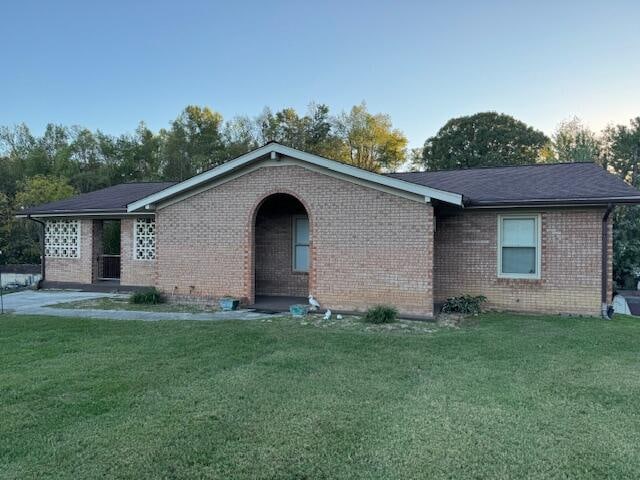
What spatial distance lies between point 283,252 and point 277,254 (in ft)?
0.68

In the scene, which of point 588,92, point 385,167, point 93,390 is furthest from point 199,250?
point 385,167

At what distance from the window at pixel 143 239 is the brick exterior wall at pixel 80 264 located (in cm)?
182

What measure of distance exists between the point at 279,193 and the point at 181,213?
9.17 feet

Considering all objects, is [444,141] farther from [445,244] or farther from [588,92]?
[445,244]

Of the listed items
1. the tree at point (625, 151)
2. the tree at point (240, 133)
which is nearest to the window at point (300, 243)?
the tree at point (240, 133)

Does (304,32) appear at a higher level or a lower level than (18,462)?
higher

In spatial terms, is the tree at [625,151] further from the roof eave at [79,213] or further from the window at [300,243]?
the roof eave at [79,213]

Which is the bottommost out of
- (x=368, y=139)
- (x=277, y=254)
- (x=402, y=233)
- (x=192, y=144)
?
(x=277, y=254)

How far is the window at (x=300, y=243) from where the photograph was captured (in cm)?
1316

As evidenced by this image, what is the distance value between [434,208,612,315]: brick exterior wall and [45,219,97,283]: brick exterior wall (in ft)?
37.9

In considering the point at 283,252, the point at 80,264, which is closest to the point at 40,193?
the point at 80,264

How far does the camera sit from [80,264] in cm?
1505

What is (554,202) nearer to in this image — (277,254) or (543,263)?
(543,263)

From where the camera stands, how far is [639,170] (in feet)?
98.1
